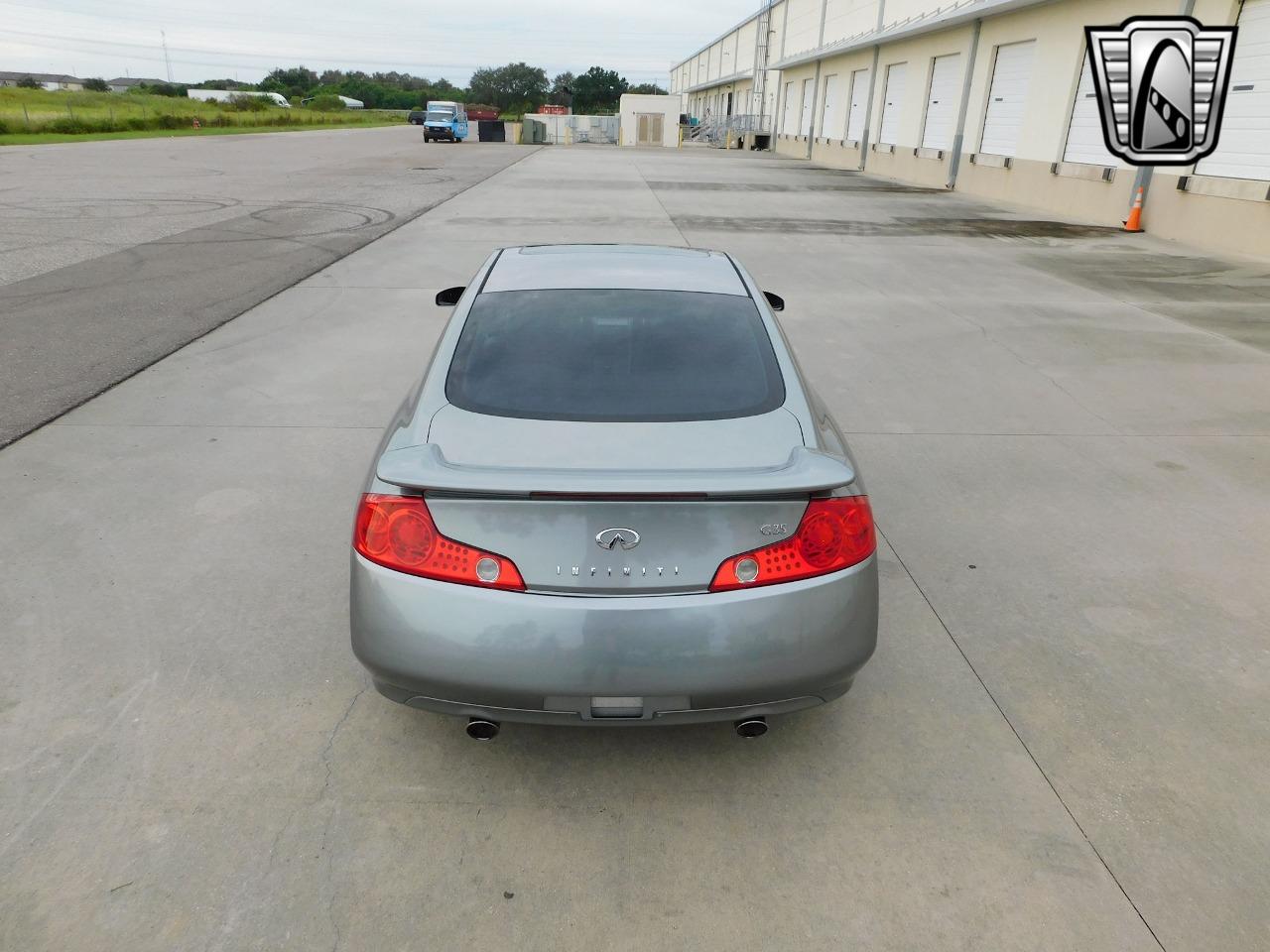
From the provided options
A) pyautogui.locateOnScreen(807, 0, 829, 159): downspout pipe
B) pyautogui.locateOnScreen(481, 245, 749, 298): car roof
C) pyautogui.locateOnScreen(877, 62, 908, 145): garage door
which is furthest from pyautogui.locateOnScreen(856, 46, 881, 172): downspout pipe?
pyautogui.locateOnScreen(481, 245, 749, 298): car roof

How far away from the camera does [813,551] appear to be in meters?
2.55

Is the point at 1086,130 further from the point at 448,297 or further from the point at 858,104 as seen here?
the point at 858,104

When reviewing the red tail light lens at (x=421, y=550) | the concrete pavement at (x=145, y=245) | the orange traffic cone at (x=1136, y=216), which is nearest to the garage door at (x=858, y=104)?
the concrete pavement at (x=145, y=245)

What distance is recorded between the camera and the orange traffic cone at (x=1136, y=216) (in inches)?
624

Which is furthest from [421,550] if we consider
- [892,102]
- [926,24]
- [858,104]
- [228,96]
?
[228,96]

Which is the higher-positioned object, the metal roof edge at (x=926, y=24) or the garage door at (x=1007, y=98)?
the metal roof edge at (x=926, y=24)

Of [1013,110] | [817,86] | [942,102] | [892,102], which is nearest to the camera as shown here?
[1013,110]

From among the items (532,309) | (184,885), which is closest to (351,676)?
(184,885)

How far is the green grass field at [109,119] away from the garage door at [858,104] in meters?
33.1

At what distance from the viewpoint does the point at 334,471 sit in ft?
17.0

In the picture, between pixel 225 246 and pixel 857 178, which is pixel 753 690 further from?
pixel 857 178

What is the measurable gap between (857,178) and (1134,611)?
2787 cm

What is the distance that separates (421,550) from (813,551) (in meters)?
1.15

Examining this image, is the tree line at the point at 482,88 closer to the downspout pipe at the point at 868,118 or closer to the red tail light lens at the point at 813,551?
the downspout pipe at the point at 868,118
